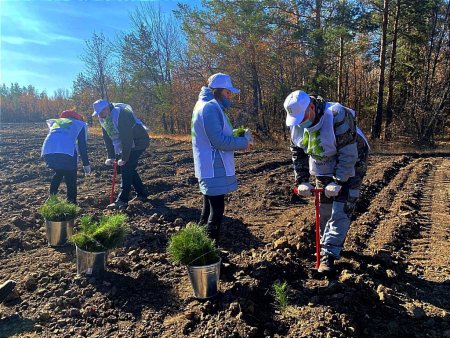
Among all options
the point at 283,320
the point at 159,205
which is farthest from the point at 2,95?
the point at 283,320

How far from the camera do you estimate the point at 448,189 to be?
780 cm

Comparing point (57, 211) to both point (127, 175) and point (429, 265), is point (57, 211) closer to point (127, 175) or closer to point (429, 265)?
point (127, 175)

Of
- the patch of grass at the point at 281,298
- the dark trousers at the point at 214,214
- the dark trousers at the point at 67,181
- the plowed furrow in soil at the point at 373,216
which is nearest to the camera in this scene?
the patch of grass at the point at 281,298

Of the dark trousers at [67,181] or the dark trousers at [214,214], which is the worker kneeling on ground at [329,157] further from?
the dark trousers at [67,181]

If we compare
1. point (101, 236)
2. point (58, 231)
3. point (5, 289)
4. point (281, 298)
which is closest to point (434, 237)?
point (281, 298)

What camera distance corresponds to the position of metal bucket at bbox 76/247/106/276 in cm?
380

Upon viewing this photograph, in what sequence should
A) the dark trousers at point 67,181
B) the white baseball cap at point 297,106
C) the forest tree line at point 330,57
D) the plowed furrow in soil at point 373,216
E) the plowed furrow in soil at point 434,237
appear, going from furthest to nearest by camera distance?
the forest tree line at point 330,57, the dark trousers at point 67,181, the plowed furrow in soil at point 373,216, the plowed furrow in soil at point 434,237, the white baseball cap at point 297,106

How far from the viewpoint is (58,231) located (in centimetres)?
484

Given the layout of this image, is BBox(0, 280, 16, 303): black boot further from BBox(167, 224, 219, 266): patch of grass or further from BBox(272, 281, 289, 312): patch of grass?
BBox(272, 281, 289, 312): patch of grass

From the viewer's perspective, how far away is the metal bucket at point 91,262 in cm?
380

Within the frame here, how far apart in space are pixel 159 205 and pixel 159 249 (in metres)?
2.06

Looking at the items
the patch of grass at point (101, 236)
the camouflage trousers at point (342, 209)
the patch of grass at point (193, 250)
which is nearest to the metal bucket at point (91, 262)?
the patch of grass at point (101, 236)

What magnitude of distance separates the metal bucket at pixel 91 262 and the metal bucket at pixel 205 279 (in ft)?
3.60

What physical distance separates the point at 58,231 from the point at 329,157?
336cm
